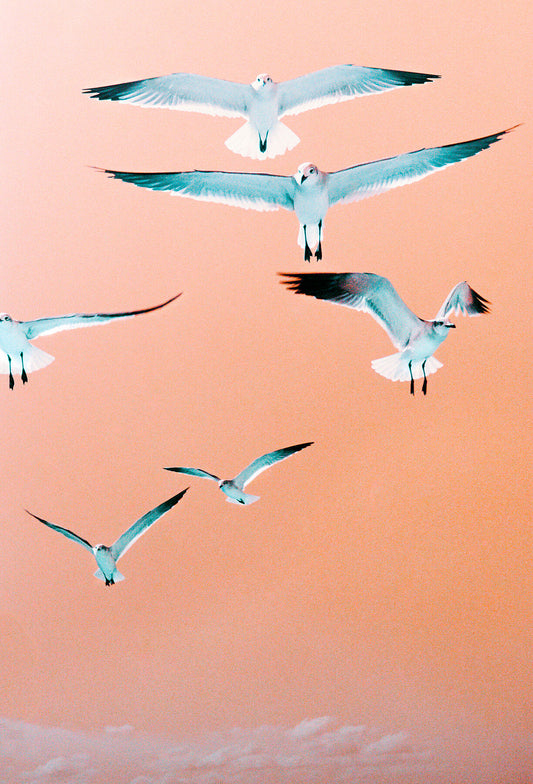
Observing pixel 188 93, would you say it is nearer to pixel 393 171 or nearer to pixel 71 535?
pixel 393 171

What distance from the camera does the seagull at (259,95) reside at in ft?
5.94

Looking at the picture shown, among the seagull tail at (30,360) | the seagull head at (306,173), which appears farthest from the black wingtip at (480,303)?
the seagull tail at (30,360)

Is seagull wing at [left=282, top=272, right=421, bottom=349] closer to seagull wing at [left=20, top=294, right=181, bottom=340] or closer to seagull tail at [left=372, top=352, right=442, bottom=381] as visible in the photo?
seagull tail at [left=372, top=352, right=442, bottom=381]

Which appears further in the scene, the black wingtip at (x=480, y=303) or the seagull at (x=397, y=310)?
the black wingtip at (x=480, y=303)

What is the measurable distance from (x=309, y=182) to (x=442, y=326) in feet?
1.53

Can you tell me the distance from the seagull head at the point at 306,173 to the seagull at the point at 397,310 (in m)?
0.23

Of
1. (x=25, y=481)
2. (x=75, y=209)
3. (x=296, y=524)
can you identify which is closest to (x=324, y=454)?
(x=296, y=524)

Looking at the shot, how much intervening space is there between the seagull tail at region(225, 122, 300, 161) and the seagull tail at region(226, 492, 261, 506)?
839 mm

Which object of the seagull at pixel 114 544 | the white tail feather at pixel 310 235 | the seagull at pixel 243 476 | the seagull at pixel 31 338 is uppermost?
the white tail feather at pixel 310 235

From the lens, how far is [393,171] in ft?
5.84

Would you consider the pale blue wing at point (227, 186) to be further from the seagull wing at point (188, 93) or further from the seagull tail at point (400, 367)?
the seagull tail at point (400, 367)

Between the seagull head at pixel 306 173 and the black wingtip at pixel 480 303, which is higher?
the seagull head at pixel 306 173

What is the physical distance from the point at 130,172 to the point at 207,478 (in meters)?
0.78

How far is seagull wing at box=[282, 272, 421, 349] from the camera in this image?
5.51 ft
